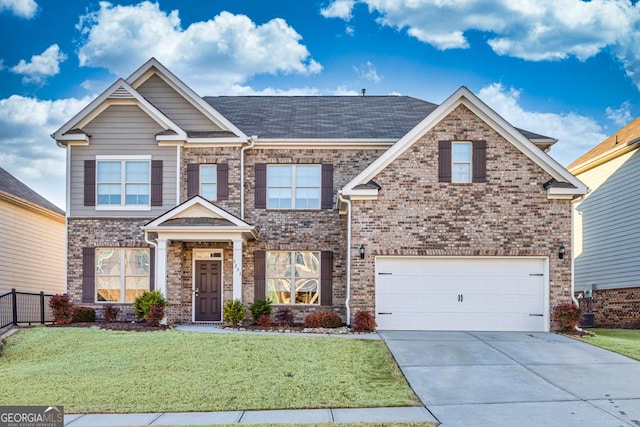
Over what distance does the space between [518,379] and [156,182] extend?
1296 cm

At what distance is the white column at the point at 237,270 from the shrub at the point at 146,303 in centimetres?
208

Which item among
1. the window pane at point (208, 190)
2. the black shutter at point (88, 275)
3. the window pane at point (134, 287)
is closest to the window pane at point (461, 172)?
the window pane at point (208, 190)

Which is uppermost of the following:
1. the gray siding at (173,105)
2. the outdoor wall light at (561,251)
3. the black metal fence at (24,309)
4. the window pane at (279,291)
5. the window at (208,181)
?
the gray siding at (173,105)

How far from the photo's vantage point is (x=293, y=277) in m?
20.4

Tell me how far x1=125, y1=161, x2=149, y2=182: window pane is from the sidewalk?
37.3 ft

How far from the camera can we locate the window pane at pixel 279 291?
20.3 m

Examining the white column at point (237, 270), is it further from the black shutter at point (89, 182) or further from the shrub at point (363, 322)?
the black shutter at point (89, 182)

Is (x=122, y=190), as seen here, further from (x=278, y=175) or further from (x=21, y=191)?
(x=21, y=191)

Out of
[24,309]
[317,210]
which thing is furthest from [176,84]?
[24,309]

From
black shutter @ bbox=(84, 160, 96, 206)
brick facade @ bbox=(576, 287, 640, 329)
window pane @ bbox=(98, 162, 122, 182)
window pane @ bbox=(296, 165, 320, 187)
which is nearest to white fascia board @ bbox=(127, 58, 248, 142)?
window pane @ bbox=(296, 165, 320, 187)

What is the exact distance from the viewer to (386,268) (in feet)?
59.2

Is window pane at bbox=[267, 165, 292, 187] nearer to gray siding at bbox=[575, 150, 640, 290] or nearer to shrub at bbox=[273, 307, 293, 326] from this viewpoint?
shrub at bbox=[273, 307, 293, 326]

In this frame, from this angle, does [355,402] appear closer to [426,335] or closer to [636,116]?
[426,335]

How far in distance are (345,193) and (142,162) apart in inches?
276
